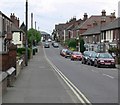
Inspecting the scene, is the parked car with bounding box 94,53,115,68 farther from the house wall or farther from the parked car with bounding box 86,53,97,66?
the house wall

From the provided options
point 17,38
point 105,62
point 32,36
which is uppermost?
point 32,36

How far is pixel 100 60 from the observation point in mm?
40188

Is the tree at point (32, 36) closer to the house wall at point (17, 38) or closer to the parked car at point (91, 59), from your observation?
the house wall at point (17, 38)

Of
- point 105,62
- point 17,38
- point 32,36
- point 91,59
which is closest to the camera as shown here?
point 105,62

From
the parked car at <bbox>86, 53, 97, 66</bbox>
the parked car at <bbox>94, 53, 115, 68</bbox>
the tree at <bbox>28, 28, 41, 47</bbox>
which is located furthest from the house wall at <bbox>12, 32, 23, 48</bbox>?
the parked car at <bbox>94, 53, 115, 68</bbox>

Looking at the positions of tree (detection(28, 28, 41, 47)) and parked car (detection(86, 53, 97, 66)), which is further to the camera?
tree (detection(28, 28, 41, 47))

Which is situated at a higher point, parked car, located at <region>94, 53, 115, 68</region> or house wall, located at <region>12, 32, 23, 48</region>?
house wall, located at <region>12, 32, 23, 48</region>

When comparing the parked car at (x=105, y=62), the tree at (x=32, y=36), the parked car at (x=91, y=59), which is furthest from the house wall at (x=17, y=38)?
the parked car at (x=105, y=62)

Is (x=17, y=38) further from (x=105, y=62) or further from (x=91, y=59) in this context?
(x=105, y=62)

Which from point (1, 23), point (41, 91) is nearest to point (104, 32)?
point (1, 23)

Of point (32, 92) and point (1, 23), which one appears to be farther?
point (1, 23)

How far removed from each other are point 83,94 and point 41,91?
2056 millimetres

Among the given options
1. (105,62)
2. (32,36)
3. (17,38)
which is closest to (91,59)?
(105,62)

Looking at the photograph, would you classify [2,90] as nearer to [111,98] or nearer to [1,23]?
[111,98]
